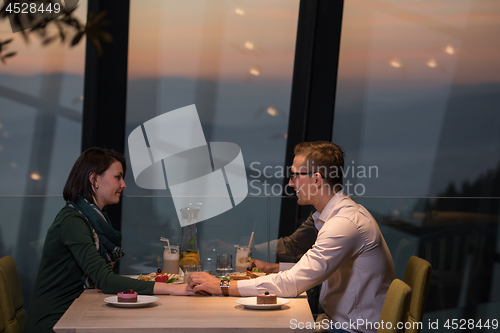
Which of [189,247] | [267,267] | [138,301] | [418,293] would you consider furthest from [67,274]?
[418,293]

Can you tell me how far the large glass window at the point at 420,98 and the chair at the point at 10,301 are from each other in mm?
2611

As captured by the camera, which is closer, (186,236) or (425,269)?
(425,269)

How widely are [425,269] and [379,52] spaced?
2404 millimetres

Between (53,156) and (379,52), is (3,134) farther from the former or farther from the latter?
(379,52)

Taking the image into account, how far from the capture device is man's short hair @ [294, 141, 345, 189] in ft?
7.04

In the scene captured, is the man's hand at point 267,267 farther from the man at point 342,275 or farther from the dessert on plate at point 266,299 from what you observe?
the dessert on plate at point 266,299

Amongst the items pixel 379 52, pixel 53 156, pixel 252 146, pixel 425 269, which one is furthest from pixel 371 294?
pixel 53 156

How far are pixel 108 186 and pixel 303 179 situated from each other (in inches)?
36.8

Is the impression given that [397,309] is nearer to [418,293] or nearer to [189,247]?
[418,293]

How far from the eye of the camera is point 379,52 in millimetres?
3867

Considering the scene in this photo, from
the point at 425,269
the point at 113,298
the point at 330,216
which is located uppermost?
the point at 330,216

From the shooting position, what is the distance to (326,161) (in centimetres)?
215

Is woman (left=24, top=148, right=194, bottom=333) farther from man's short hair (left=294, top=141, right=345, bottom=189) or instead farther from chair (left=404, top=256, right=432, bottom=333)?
chair (left=404, top=256, right=432, bottom=333)

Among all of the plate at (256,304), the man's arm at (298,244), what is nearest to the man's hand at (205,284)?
the plate at (256,304)
